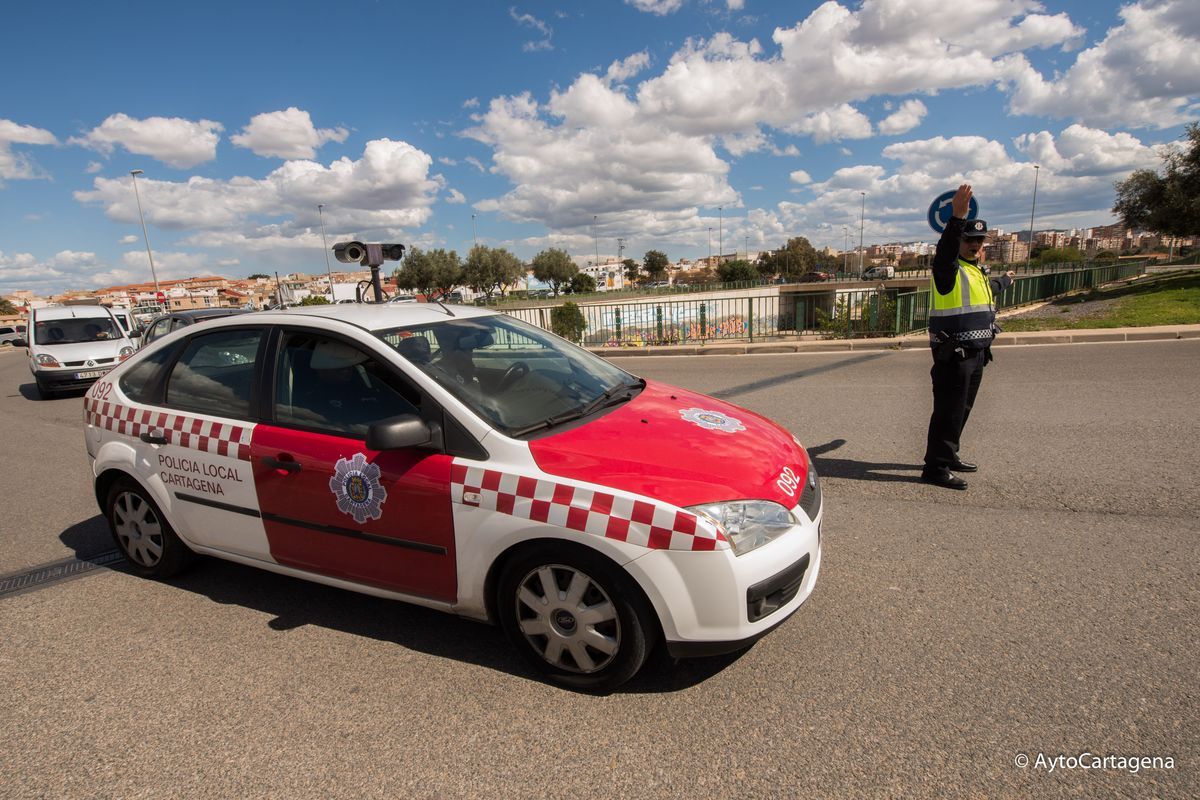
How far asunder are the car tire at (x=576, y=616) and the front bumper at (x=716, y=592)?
0.09 m

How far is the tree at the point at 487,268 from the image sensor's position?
2896 inches

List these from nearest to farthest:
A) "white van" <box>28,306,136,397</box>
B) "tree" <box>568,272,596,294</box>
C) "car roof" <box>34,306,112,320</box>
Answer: "white van" <box>28,306,136,397</box> < "car roof" <box>34,306,112,320</box> < "tree" <box>568,272,596,294</box>

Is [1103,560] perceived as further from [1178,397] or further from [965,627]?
[1178,397]

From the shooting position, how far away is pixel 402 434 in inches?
101

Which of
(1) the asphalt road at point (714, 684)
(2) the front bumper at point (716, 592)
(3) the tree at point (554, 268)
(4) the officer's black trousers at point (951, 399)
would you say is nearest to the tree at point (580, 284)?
(3) the tree at point (554, 268)

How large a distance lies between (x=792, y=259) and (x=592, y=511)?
112 m

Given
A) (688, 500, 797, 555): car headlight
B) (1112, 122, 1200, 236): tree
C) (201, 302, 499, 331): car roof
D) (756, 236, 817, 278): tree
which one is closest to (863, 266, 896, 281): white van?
(1112, 122, 1200, 236): tree

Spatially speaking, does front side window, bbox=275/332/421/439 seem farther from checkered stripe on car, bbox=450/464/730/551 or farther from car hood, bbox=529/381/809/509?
car hood, bbox=529/381/809/509

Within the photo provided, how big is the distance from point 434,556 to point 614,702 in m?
0.96

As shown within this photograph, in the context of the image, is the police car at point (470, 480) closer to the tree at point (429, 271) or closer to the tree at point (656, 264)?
the tree at point (429, 271)

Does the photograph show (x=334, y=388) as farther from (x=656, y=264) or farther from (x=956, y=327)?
(x=656, y=264)

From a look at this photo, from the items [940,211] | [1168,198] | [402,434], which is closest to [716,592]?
[402,434]

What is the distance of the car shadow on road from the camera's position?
2752 millimetres

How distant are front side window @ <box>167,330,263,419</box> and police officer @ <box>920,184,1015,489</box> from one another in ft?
14.3
